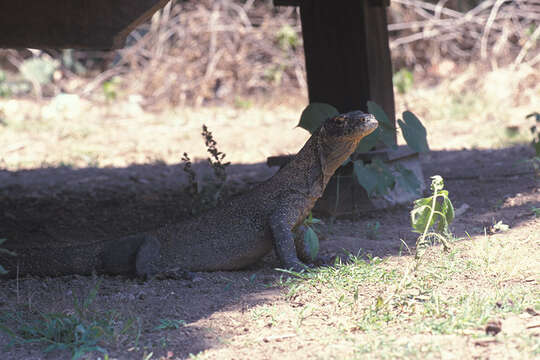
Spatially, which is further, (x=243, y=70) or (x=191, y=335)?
(x=243, y=70)

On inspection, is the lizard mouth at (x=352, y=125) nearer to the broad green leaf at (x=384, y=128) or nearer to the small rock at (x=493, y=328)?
the broad green leaf at (x=384, y=128)

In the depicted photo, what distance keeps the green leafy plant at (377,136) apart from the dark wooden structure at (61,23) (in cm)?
154

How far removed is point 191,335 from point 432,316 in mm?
1194

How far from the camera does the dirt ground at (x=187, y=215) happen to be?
3082 millimetres

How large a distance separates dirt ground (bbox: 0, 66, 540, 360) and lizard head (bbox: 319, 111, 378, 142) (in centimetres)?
81

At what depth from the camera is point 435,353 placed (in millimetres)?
2678

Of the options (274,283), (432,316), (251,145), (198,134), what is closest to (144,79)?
(198,134)

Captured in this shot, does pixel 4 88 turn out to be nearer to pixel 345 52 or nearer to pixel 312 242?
pixel 345 52

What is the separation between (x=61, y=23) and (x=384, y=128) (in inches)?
103

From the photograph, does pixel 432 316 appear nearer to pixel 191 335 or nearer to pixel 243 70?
pixel 191 335

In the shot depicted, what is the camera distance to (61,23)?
4.77 meters

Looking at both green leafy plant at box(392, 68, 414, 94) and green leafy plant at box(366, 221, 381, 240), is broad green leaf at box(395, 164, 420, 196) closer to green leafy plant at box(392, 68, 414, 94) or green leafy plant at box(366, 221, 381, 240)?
green leafy plant at box(366, 221, 381, 240)

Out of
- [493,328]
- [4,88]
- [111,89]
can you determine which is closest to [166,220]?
[493,328]

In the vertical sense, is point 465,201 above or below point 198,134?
below
